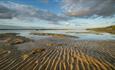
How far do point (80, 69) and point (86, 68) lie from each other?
46cm

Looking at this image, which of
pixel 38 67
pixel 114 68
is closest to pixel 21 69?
pixel 38 67

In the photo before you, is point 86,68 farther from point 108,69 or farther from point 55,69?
point 55,69

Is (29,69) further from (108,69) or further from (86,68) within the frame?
(108,69)

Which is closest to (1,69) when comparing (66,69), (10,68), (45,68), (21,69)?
(10,68)

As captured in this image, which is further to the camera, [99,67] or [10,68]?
[99,67]

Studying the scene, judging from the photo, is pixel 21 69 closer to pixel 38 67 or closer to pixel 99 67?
pixel 38 67

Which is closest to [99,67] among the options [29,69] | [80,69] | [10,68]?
[80,69]

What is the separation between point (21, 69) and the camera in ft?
22.8

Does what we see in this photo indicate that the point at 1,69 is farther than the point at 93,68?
No

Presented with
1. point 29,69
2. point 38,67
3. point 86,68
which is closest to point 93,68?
point 86,68

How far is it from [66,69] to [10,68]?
3537 mm

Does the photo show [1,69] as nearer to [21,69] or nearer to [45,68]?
[21,69]

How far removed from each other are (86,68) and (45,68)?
8.83ft

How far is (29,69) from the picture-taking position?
275 inches
